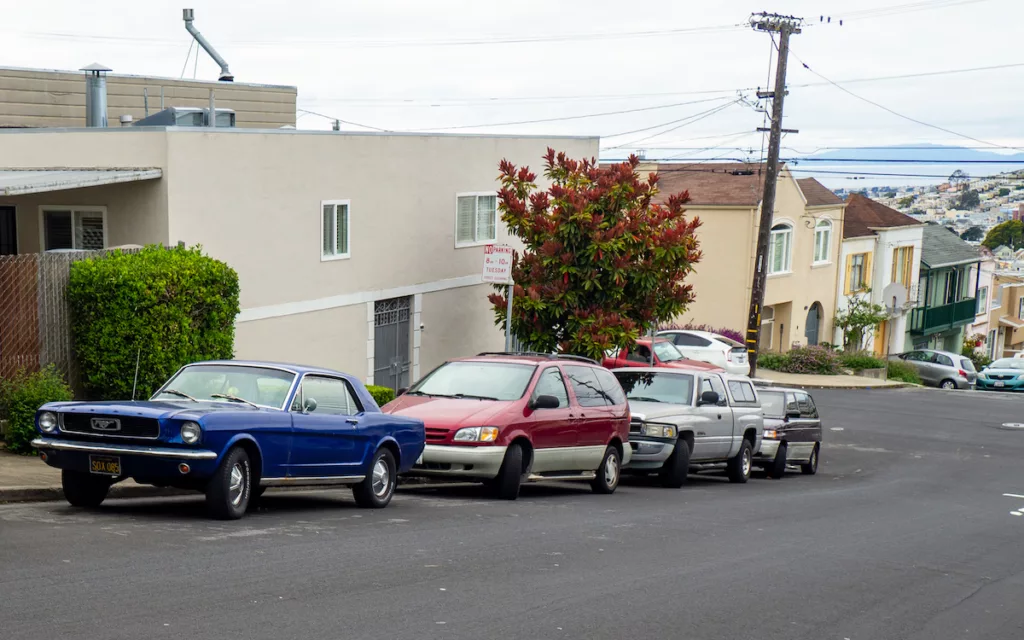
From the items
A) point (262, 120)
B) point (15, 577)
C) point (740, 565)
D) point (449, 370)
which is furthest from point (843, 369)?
point (15, 577)

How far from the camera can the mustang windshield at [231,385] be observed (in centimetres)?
1167

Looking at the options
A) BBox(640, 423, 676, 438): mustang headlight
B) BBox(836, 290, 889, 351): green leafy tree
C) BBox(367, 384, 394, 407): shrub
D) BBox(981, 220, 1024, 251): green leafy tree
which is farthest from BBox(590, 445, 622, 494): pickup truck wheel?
BBox(981, 220, 1024, 251): green leafy tree

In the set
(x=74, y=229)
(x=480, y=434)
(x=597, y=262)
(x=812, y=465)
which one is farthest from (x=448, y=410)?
(x=812, y=465)

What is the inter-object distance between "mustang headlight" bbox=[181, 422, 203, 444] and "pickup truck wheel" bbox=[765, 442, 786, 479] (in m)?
14.7

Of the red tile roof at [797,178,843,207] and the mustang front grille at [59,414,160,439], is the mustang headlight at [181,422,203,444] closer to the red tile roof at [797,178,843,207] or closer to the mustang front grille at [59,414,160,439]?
the mustang front grille at [59,414,160,439]

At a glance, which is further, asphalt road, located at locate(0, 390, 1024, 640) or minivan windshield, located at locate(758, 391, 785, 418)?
minivan windshield, located at locate(758, 391, 785, 418)

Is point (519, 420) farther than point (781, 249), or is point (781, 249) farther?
point (781, 249)

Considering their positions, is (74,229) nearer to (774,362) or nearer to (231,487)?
(231,487)

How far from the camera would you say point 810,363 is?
4547 cm

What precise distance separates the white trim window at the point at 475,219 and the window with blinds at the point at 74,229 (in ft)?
28.0

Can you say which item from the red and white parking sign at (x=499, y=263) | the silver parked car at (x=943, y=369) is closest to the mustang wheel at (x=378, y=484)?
the red and white parking sign at (x=499, y=263)

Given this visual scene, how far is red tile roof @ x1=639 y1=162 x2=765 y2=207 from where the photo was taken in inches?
1817

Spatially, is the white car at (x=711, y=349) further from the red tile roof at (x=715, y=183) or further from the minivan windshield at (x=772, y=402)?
the minivan windshield at (x=772, y=402)

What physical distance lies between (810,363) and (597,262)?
24225mm
